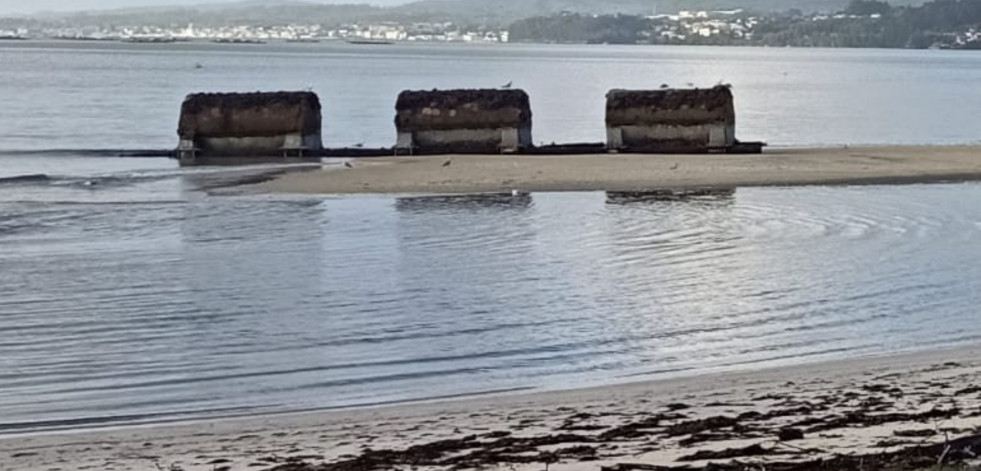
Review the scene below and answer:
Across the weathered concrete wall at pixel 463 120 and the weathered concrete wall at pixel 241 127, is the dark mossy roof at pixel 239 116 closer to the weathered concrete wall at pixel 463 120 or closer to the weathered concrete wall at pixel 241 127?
the weathered concrete wall at pixel 241 127

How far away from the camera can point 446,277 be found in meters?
18.1

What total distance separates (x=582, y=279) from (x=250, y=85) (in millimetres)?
78453

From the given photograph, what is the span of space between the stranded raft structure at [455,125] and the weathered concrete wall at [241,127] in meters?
0.02

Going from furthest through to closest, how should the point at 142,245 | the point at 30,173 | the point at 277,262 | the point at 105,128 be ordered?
the point at 105,128
the point at 30,173
the point at 142,245
the point at 277,262

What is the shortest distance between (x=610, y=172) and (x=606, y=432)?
71.5 ft

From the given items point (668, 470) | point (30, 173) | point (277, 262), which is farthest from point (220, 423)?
point (30, 173)

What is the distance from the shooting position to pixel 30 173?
34594 millimetres

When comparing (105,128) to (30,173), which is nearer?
(30,173)

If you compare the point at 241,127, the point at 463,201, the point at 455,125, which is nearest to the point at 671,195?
the point at 463,201

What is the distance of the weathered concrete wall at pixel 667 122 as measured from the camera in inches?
1401

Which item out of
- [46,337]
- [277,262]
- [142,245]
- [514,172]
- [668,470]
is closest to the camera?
[668,470]

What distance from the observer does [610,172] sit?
3141cm

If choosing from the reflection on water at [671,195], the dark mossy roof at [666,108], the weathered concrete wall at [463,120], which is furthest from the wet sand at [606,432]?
the weathered concrete wall at [463,120]

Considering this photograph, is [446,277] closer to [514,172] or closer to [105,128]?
[514,172]
